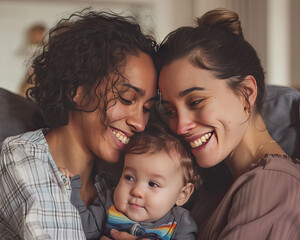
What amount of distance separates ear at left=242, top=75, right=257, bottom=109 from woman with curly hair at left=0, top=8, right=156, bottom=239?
32cm

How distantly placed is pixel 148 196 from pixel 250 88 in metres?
0.50

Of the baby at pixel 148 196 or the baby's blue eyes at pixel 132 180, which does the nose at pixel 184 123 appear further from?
the baby's blue eyes at pixel 132 180

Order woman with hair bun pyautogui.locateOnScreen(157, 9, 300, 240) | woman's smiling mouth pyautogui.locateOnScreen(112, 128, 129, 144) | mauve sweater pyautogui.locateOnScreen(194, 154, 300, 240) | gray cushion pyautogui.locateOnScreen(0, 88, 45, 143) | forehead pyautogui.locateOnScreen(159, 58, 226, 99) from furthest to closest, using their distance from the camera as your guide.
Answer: gray cushion pyautogui.locateOnScreen(0, 88, 45, 143)
woman's smiling mouth pyautogui.locateOnScreen(112, 128, 129, 144)
forehead pyautogui.locateOnScreen(159, 58, 226, 99)
woman with hair bun pyautogui.locateOnScreen(157, 9, 300, 240)
mauve sweater pyautogui.locateOnScreen(194, 154, 300, 240)

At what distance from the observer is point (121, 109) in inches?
56.4

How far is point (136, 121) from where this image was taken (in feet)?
4.73

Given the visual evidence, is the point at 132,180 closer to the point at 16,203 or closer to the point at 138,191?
the point at 138,191

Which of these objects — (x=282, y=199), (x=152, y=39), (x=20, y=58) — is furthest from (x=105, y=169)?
(x=20, y=58)

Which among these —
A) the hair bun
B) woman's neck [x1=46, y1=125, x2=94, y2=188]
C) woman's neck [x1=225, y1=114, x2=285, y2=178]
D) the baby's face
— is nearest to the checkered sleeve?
woman's neck [x1=46, y1=125, x2=94, y2=188]

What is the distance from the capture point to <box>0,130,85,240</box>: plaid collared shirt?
47.4 inches

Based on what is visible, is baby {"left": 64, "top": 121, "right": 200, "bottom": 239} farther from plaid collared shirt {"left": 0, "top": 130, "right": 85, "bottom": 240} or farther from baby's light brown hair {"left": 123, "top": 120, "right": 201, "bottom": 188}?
plaid collared shirt {"left": 0, "top": 130, "right": 85, "bottom": 240}

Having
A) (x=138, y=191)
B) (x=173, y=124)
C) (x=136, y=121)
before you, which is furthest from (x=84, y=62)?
(x=138, y=191)

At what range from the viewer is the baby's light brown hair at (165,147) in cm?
141

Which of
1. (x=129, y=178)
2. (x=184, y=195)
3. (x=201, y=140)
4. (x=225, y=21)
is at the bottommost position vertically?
(x=184, y=195)

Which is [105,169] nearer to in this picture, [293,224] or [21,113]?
[21,113]
